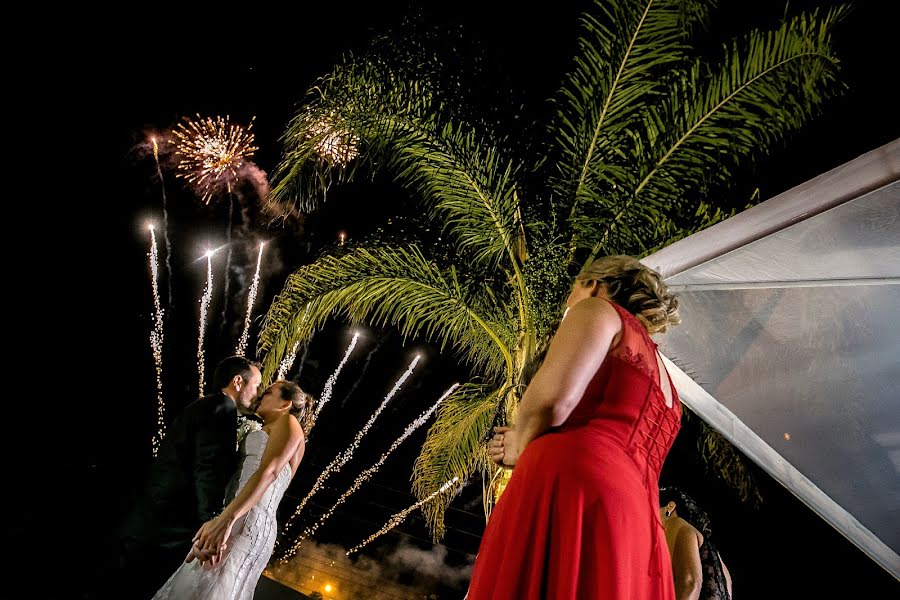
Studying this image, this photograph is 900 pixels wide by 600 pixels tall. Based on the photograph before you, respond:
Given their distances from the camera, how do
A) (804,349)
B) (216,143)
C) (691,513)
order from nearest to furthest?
(804,349) < (691,513) < (216,143)

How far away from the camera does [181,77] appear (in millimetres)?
11383

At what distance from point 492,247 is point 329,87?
7.71 feet

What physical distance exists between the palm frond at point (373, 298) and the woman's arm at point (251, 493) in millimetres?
1864

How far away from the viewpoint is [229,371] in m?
4.44

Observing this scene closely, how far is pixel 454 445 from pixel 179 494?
3.67 m

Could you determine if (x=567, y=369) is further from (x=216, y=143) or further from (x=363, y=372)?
(x=363, y=372)

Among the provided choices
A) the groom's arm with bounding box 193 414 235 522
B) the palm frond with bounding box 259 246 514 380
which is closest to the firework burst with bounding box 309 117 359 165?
the palm frond with bounding box 259 246 514 380

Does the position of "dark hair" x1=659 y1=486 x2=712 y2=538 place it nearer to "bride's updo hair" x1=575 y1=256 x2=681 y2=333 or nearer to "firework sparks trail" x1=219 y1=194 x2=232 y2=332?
"bride's updo hair" x1=575 y1=256 x2=681 y2=333

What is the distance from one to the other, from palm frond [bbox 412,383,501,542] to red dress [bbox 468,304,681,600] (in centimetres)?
451

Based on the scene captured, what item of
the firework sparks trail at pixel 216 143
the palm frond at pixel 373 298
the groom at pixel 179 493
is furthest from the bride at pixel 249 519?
the firework sparks trail at pixel 216 143

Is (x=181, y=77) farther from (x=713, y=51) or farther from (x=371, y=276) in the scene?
(x=713, y=51)

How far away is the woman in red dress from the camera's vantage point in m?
1.54

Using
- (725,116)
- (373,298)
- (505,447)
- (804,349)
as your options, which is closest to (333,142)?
(373,298)

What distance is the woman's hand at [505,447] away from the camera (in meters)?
1.91
